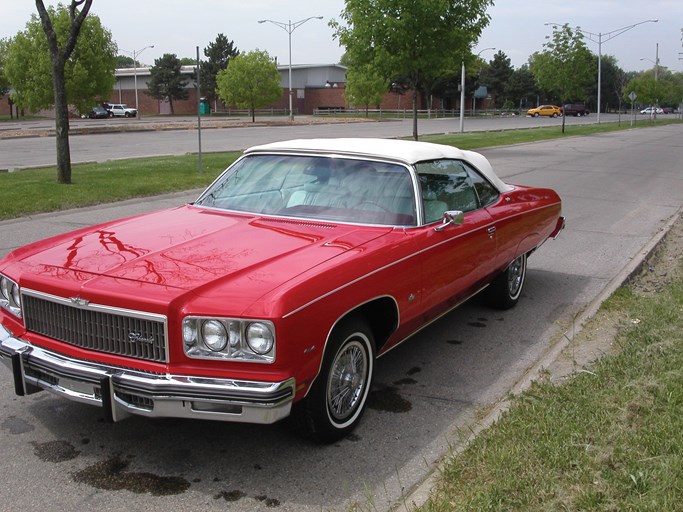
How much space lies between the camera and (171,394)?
3.32m

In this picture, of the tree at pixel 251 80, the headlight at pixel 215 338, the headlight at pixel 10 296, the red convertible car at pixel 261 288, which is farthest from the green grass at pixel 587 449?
the tree at pixel 251 80

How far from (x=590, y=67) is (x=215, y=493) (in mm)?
44682

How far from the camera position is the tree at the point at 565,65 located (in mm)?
42188

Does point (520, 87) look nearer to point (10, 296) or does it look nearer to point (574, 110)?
point (574, 110)

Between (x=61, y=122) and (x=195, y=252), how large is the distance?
37.7ft

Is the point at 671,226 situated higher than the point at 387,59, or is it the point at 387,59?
the point at 387,59

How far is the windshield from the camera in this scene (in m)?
4.81

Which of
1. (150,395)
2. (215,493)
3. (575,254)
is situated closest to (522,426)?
(215,493)

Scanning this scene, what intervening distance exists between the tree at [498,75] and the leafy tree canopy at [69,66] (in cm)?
7216

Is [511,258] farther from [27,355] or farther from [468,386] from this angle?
[27,355]

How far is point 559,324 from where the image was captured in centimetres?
630

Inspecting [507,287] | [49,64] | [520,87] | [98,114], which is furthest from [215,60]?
[507,287]

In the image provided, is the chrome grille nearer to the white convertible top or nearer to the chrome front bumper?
the chrome front bumper

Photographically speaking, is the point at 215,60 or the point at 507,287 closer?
the point at 507,287
